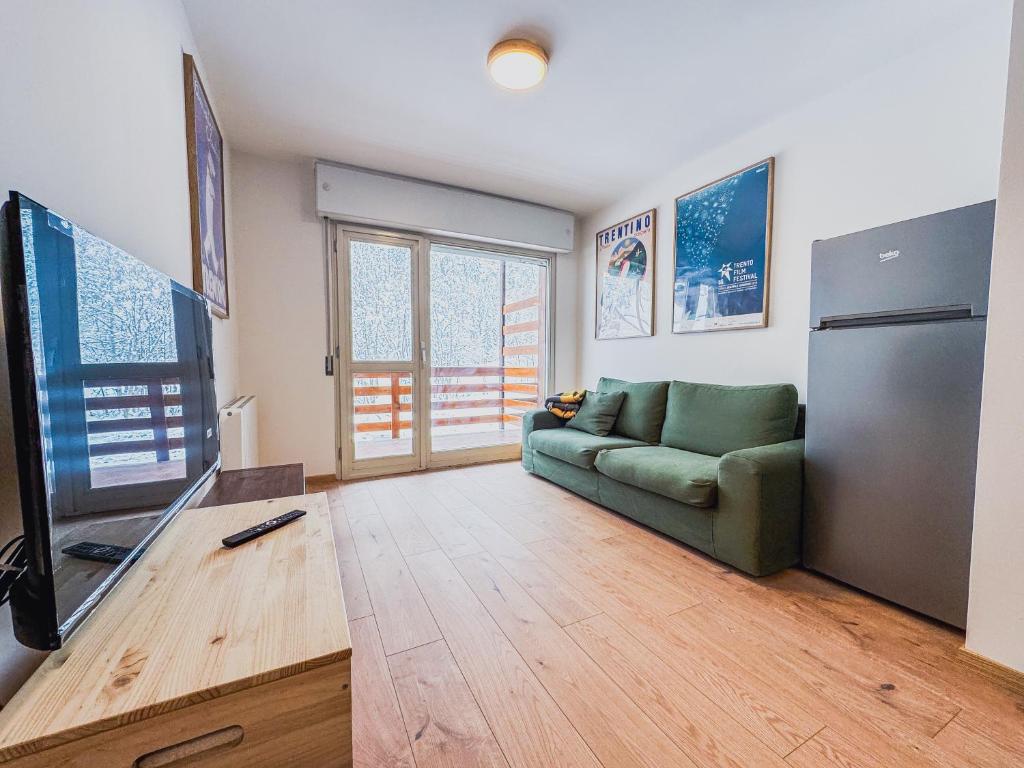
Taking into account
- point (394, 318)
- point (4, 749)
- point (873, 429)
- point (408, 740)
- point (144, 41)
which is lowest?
point (408, 740)

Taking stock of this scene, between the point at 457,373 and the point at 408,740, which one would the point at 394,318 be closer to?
the point at 457,373

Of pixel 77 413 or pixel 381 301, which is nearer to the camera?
pixel 77 413

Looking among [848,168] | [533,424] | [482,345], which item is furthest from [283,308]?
[848,168]

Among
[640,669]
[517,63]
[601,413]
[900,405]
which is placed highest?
[517,63]

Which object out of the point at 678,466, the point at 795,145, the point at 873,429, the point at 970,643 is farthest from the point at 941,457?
the point at 795,145

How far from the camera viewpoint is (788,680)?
1273mm

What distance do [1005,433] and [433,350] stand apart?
11.0 ft

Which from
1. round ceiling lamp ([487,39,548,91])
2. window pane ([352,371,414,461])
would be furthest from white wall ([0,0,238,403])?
window pane ([352,371,414,461])

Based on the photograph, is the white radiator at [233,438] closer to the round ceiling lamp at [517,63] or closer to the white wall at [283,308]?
the white wall at [283,308]

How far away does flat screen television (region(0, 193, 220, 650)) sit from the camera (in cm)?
50

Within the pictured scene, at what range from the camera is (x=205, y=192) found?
6.70 feet

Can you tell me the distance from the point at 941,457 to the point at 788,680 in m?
0.99

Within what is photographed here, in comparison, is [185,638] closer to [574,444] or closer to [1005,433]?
[1005,433]

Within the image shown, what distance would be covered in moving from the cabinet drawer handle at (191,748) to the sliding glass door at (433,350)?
3.02m
